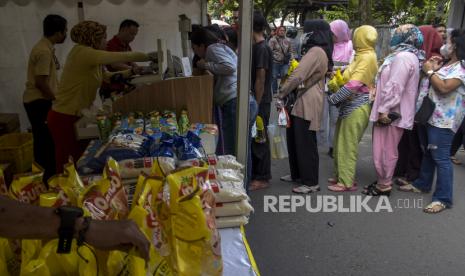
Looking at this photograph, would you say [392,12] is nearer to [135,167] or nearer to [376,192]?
[376,192]

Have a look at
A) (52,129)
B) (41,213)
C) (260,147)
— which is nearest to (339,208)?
(260,147)

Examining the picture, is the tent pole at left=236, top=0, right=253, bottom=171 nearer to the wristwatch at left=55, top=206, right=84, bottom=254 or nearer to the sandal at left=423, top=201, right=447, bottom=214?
the wristwatch at left=55, top=206, right=84, bottom=254

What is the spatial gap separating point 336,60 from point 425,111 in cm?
212

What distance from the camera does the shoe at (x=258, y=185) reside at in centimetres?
429

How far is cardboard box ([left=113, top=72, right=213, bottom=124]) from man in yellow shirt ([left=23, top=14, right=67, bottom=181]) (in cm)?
138

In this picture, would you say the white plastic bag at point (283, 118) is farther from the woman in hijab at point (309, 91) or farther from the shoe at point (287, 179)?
the shoe at point (287, 179)

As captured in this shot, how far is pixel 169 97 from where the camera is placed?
9.15ft

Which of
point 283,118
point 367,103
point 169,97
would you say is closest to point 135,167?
point 169,97

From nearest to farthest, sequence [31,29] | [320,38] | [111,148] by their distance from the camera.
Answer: [111,148]
[320,38]
[31,29]

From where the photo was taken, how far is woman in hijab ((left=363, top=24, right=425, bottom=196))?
3621mm

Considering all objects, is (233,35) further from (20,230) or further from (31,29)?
(20,230)

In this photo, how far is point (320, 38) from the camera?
3.83m

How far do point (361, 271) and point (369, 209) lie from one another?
1056 millimetres

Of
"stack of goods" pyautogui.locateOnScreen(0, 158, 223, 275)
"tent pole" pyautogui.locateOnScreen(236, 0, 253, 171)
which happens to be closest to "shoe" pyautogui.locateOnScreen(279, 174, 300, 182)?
"tent pole" pyautogui.locateOnScreen(236, 0, 253, 171)
